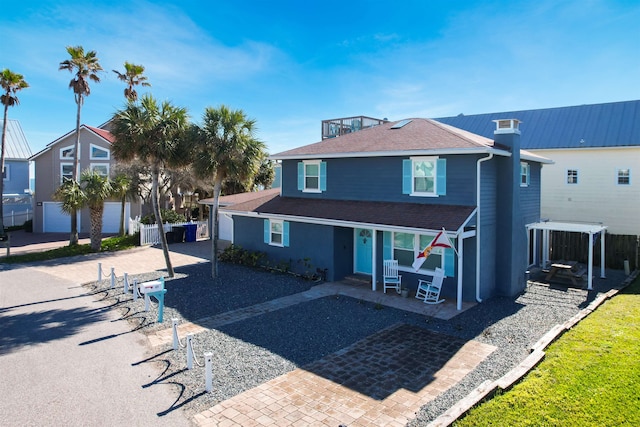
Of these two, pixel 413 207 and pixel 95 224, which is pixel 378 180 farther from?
pixel 95 224

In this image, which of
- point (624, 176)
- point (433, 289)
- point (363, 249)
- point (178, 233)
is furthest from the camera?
point (178, 233)

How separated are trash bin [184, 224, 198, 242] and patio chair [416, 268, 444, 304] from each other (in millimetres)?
17279

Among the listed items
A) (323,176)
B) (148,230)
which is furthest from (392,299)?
(148,230)

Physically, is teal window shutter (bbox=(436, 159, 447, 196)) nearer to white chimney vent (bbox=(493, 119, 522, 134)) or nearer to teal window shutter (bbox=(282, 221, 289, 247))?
white chimney vent (bbox=(493, 119, 522, 134))

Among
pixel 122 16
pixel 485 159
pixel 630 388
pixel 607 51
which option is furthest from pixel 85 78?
pixel 630 388

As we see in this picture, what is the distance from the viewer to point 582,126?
79.7 feet

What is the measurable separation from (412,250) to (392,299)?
2044mm

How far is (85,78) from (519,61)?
74.7ft

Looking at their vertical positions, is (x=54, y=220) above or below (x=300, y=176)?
below

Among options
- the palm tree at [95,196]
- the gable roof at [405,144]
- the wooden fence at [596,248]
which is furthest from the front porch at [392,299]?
the palm tree at [95,196]

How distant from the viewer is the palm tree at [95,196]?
22.2m

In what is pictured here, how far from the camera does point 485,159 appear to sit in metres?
13.3

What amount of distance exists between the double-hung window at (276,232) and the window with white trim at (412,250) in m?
5.07

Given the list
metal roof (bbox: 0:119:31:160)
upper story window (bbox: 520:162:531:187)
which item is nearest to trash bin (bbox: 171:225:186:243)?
upper story window (bbox: 520:162:531:187)
